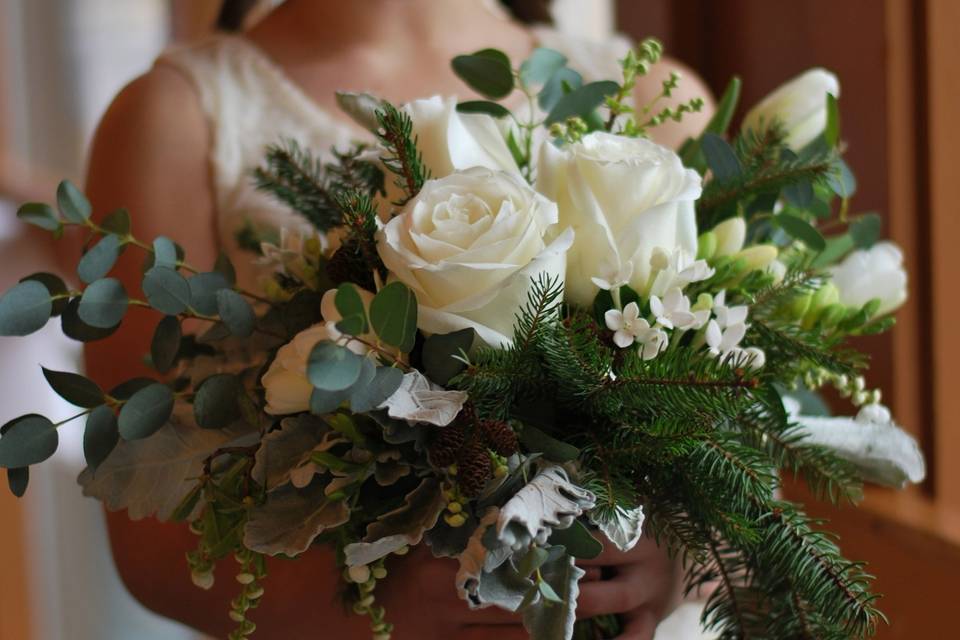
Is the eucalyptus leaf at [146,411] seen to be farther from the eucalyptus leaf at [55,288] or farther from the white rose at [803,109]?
the white rose at [803,109]

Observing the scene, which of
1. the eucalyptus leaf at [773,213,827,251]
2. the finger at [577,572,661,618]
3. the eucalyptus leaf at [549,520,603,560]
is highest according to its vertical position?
the eucalyptus leaf at [773,213,827,251]

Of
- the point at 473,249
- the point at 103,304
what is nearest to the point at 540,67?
the point at 473,249

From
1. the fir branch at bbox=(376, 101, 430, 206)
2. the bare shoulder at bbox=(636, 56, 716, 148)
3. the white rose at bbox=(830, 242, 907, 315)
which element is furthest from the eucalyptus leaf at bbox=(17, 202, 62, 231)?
the bare shoulder at bbox=(636, 56, 716, 148)

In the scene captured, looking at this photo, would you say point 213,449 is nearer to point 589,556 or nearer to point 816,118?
point 589,556

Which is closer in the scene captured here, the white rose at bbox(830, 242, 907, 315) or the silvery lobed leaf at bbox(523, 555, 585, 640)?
the silvery lobed leaf at bbox(523, 555, 585, 640)

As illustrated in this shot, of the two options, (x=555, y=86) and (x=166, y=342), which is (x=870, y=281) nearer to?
(x=555, y=86)

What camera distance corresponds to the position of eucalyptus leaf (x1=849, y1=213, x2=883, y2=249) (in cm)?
78

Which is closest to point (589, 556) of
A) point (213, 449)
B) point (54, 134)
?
point (213, 449)

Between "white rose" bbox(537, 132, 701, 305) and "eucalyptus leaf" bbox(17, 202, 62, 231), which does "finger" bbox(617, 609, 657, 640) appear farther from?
"eucalyptus leaf" bbox(17, 202, 62, 231)

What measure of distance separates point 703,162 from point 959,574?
51 cm

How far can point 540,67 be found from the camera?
0.71 m

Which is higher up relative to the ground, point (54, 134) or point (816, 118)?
point (816, 118)

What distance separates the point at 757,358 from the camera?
56cm

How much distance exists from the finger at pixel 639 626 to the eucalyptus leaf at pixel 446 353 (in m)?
0.25
